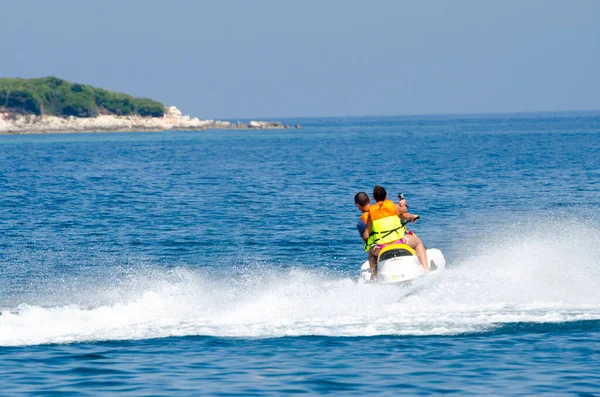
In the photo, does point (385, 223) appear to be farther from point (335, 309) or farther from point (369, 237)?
point (335, 309)

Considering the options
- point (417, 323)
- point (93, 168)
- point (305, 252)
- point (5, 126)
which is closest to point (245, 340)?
point (417, 323)

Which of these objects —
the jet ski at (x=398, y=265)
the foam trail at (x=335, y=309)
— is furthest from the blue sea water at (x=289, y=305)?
the jet ski at (x=398, y=265)

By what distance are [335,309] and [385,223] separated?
168 cm

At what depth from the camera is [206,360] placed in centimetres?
1230

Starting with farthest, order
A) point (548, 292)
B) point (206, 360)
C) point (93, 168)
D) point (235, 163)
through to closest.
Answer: point (235, 163), point (93, 168), point (548, 292), point (206, 360)

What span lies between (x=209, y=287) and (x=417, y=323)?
5187mm

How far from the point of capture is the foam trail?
44.4 ft

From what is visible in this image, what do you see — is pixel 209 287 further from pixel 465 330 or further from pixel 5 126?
pixel 5 126

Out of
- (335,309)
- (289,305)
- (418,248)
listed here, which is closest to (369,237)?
(418,248)

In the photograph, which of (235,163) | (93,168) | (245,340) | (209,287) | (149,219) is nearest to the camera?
(245,340)

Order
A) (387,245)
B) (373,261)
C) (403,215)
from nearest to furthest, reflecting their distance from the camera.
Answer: (387,245) → (373,261) → (403,215)

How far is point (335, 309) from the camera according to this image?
1437 cm

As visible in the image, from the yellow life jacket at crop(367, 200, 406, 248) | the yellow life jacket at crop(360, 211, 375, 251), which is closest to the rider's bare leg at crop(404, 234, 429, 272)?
the yellow life jacket at crop(367, 200, 406, 248)

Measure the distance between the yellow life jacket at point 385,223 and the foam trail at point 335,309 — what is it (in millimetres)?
791
